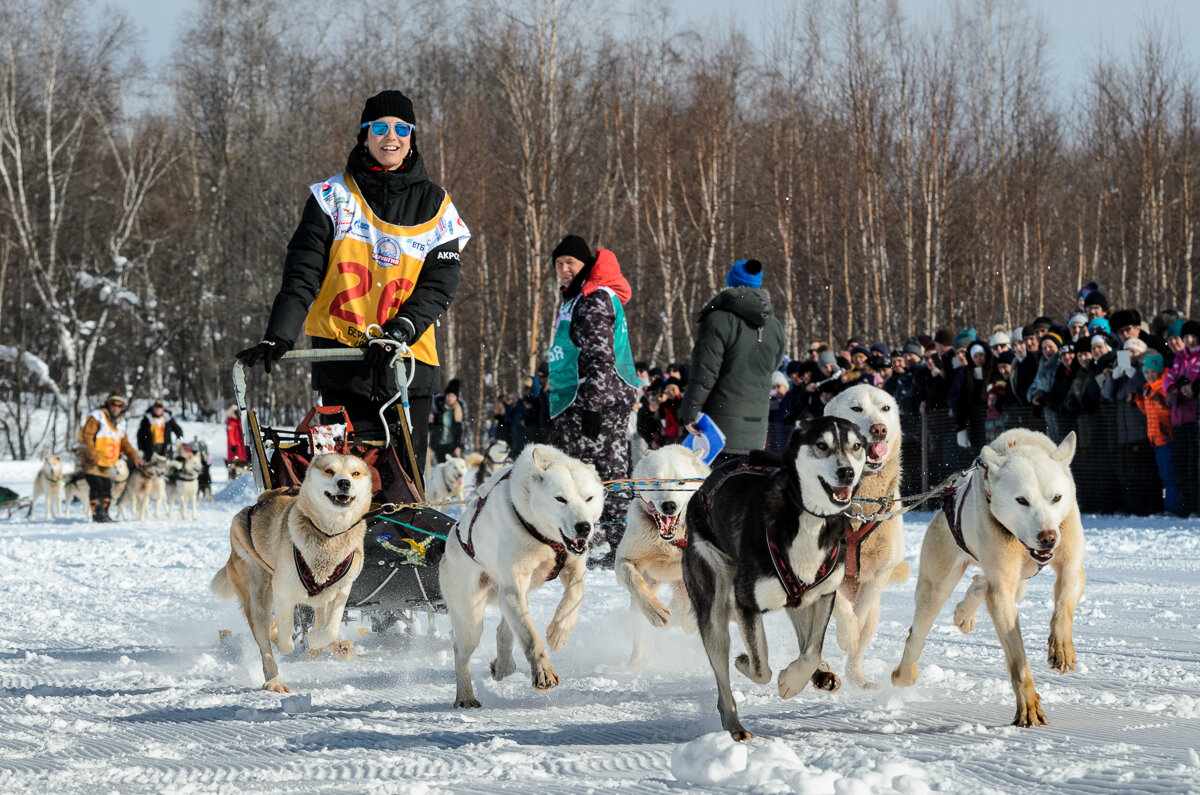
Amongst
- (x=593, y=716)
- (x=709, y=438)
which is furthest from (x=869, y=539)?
(x=709, y=438)

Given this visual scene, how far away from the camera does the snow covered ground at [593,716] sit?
2.54m

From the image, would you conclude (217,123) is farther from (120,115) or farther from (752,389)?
(752,389)

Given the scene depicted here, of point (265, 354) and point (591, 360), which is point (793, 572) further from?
point (591, 360)

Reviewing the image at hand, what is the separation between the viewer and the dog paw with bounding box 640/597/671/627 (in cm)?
414

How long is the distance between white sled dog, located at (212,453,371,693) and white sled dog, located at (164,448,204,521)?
11.6 meters

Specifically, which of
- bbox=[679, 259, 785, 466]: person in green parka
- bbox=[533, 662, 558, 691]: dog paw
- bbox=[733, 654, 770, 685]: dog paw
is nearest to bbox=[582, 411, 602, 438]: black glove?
bbox=[679, 259, 785, 466]: person in green parka

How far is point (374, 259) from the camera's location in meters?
4.29

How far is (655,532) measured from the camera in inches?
173

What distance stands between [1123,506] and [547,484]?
23.2 ft

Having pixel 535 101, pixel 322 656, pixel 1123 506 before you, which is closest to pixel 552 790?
pixel 322 656

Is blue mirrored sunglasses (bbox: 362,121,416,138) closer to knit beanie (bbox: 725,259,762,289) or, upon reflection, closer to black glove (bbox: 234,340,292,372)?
black glove (bbox: 234,340,292,372)

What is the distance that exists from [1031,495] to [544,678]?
1326 millimetres

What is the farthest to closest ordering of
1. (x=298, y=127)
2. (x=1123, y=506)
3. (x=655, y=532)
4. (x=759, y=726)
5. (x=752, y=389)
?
(x=298, y=127) → (x=1123, y=506) → (x=752, y=389) → (x=655, y=532) → (x=759, y=726)

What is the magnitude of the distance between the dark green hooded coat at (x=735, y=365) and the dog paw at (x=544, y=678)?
8.08 feet
